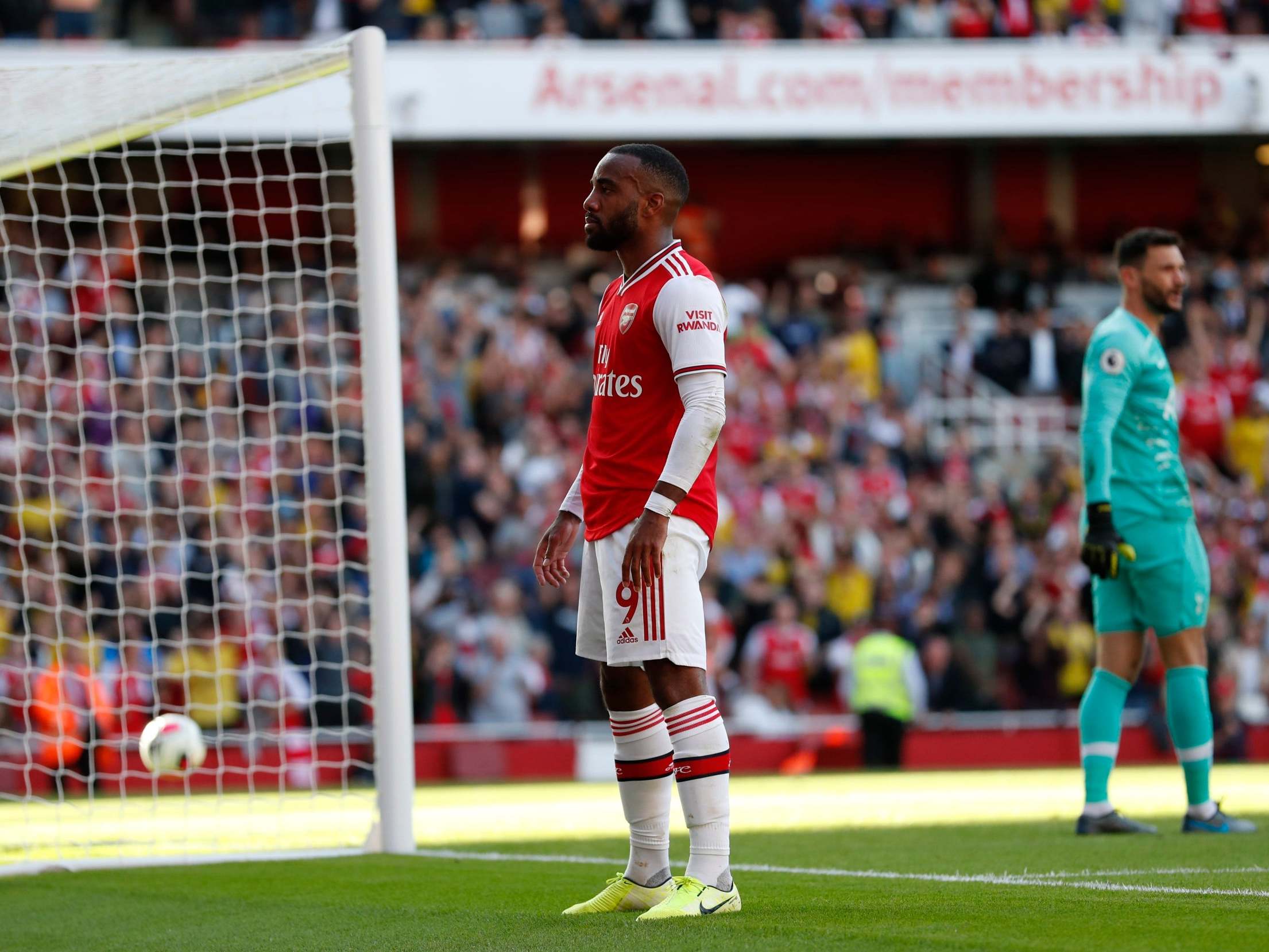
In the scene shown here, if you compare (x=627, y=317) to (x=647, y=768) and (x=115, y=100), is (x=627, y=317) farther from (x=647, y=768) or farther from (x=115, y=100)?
(x=115, y=100)

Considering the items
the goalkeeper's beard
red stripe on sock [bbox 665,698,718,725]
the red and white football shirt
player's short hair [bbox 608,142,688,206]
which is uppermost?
player's short hair [bbox 608,142,688,206]

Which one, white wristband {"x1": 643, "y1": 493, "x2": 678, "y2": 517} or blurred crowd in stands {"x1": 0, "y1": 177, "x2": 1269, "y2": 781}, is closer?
white wristband {"x1": 643, "y1": 493, "x2": 678, "y2": 517}

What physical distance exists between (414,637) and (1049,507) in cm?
679

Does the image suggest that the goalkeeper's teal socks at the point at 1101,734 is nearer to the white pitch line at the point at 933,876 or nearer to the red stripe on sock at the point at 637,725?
the white pitch line at the point at 933,876

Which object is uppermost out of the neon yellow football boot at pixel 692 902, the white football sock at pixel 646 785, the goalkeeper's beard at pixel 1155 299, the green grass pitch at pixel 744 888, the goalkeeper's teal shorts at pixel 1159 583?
the goalkeeper's beard at pixel 1155 299

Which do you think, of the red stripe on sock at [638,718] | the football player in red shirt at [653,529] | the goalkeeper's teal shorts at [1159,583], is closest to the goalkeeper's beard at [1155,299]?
the goalkeeper's teal shorts at [1159,583]

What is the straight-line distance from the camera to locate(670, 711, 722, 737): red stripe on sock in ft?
16.5

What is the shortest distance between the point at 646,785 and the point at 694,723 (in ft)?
1.43

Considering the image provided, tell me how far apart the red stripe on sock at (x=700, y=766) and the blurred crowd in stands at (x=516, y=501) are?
8.23m

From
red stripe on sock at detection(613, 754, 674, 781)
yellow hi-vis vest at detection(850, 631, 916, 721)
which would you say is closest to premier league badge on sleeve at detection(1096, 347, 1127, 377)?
red stripe on sock at detection(613, 754, 674, 781)

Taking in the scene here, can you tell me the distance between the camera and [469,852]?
7641 millimetres

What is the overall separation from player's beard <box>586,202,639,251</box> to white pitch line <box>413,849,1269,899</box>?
2.31m

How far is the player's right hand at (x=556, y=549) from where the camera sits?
5.57 m

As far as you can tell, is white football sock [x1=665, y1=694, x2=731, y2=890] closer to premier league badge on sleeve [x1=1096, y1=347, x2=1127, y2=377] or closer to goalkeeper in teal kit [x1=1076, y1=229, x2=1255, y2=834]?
goalkeeper in teal kit [x1=1076, y1=229, x2=1255, y2=834]
